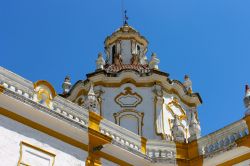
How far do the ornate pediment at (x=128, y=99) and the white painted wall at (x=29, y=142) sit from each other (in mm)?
7918

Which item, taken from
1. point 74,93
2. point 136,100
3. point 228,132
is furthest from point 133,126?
point 228,132

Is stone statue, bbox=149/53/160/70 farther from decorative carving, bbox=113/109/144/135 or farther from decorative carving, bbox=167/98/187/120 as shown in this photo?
decorative carving, bbox=113/109/144/135

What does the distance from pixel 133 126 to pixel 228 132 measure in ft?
22.4

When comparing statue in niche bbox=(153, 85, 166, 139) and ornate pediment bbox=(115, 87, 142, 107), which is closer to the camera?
statue in niche bbox=(153, 85, 166, 139)

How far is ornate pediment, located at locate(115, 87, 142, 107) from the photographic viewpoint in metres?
23.8

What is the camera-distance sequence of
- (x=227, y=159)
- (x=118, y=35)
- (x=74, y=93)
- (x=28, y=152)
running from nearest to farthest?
(x=28, y=152), (x=227, y=159), (x=74, y=93), (x=118, y=35)

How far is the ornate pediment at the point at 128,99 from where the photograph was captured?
78.1 ft

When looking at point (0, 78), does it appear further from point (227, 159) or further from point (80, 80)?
point (80, 80)

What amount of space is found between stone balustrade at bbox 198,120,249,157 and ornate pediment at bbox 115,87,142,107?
6441 millimetres

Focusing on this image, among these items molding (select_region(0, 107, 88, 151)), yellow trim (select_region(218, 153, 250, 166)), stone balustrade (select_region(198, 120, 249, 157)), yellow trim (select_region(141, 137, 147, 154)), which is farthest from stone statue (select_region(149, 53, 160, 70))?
molding (select_region(0, 107, 88, 151))

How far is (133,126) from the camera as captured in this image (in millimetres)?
23234

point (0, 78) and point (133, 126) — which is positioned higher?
point (133, 126)

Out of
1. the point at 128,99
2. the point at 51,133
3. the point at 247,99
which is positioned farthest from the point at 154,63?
the point at 51,133

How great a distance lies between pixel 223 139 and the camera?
17.2 m
